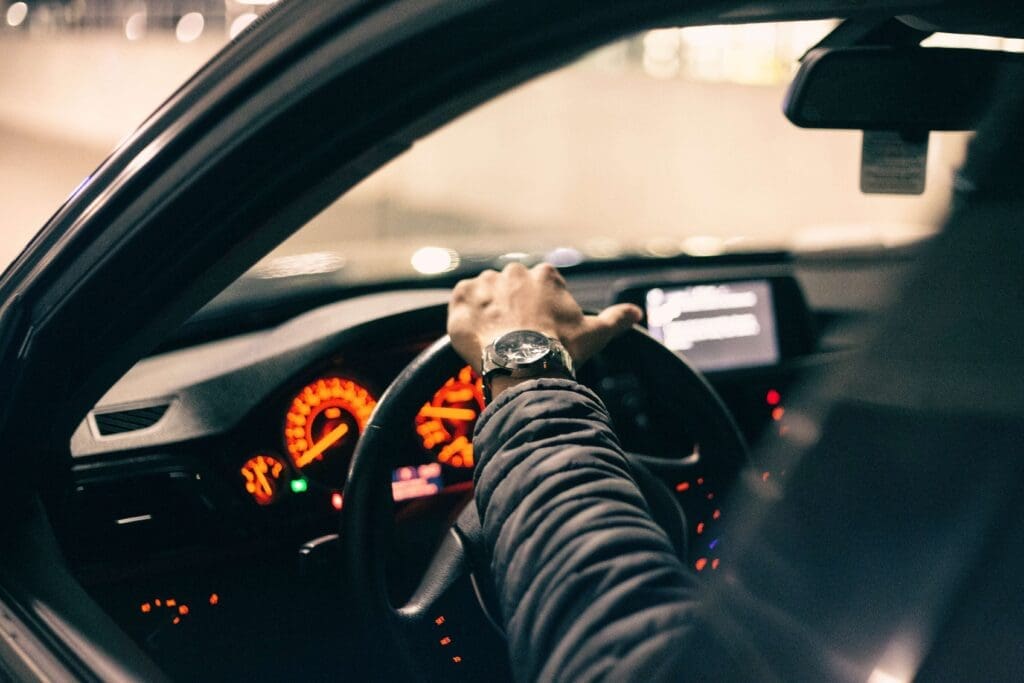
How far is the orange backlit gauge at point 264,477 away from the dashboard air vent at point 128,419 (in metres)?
0.22

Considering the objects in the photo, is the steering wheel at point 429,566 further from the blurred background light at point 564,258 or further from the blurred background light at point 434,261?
the blurred background light at point 564,258

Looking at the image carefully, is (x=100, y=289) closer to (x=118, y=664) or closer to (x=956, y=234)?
(x=118, y=664)

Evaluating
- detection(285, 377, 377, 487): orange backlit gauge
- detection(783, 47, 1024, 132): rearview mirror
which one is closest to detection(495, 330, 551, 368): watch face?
detection(783, 47, 1024, 132): rearview mirror

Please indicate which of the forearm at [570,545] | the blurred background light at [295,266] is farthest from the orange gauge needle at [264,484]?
the forearm at [570,545]

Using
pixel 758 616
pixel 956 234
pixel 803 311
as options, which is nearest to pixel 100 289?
pixel 758 616

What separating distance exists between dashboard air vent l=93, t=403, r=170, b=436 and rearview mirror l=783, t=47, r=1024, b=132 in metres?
1.52

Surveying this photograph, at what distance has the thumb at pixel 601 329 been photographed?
1.79 m

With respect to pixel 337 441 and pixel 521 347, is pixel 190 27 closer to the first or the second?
pixel 337 441

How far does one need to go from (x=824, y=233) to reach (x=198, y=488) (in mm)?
3935

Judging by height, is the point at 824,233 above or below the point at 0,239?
above

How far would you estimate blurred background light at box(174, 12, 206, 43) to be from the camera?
14734mm

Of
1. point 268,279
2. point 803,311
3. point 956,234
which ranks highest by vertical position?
point 956,234

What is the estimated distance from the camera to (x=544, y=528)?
1325 mm

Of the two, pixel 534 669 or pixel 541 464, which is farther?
pixel 541 464
